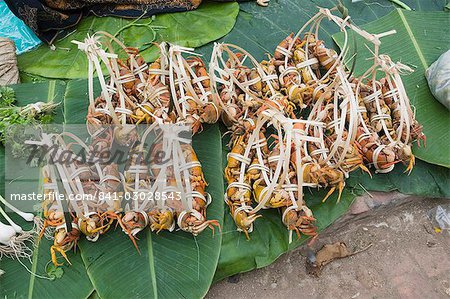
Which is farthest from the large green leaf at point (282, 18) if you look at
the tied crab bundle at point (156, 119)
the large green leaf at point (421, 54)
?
the tied crab bundle at point (156, 119)

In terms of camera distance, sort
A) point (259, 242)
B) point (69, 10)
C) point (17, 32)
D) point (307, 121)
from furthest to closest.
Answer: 1. point (17, 32)
2. point (69, 10)
3. point (259, 242)
4. point (307, 121)

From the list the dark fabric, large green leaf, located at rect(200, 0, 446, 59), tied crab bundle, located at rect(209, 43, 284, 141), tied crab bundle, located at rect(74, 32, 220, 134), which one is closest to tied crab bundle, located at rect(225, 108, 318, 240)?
tied crab bundle, located at rect(209, 43, 284, 141)

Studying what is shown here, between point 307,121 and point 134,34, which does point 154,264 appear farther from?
point 134,34

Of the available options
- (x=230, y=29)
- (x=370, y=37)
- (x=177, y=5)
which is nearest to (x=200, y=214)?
(x=370, y=37)

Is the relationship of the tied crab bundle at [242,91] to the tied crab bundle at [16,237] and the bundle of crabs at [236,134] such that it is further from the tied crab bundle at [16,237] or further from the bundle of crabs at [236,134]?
the tied crab bundle at [16,237]

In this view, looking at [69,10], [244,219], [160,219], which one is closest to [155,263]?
[160,219]

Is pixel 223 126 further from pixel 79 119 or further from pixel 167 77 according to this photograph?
pixel 79 119

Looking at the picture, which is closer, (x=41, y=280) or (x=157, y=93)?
(x=41, y=280)
